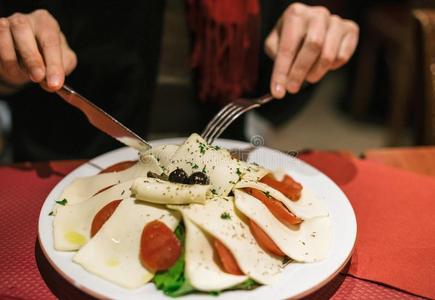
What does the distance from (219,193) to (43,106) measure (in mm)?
1000

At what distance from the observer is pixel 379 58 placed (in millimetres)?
3836

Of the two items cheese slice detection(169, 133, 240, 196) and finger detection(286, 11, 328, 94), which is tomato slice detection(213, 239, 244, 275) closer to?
cheese slice detection(169, 133, 240, 196)

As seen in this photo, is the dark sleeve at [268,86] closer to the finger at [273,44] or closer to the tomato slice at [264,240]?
the finger at [273,44]

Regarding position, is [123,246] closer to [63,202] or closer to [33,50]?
[63,202]

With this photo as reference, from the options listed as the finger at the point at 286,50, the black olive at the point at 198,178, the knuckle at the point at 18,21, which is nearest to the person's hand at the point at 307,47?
the finger at the point at 286,50

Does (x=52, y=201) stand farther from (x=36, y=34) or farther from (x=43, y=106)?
(x=43, y=106)

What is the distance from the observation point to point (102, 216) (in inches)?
37.5

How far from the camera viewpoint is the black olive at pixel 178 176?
0.99 m

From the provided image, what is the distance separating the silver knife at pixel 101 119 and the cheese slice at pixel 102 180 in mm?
71

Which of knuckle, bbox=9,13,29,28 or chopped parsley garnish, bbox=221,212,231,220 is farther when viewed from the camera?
knuckle, bbox=9,13,29,28

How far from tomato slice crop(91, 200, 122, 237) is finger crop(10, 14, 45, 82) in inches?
13.5

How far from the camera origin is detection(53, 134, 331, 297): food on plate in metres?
0.85

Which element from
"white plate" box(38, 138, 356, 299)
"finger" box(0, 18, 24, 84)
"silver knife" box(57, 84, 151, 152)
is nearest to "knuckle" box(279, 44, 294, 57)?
"white plate" box(38, 138, 356, 299)

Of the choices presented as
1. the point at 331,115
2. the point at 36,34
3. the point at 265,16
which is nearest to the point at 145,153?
the point at 36,34
